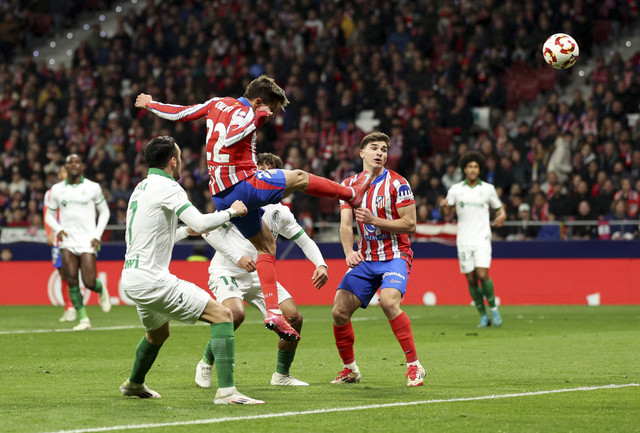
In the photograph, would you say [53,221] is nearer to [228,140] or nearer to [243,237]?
[243,237]

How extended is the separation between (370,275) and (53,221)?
341 inches

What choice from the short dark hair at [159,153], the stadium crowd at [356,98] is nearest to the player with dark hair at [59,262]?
the stadium crowd at [356,98]

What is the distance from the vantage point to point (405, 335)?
29.7 ft

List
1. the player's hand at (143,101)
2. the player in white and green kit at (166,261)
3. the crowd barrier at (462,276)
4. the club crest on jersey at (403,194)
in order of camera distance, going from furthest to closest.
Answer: the crowd barrier at (462,276) → the club crest on jersey at (403,194) → the player's hand at (143,101) → the player in white and green kit at (166,261)

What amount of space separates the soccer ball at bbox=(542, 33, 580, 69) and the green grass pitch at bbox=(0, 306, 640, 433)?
329 centimetres

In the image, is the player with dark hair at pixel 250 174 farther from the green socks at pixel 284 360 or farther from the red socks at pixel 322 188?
the green socks at pixel 284 360

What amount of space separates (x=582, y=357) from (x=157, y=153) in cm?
562

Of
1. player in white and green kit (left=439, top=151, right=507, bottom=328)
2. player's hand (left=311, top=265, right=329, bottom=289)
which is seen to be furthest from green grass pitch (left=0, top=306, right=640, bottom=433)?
player's hand (left=311, top=265, right=329, bottom=289)

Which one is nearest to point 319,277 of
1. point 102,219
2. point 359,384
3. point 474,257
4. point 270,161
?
point 359,384

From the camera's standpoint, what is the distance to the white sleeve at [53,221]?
16.5m

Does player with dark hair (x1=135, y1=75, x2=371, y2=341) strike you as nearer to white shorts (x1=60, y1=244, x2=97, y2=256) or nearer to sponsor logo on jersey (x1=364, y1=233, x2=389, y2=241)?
sponsor logo on jersey (x1=364, y1=233, x2=389, y2=241)

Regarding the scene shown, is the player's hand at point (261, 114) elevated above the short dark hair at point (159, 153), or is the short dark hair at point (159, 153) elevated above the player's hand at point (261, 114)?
the player's hand at point (261, 114)

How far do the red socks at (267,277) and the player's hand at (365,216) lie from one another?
853mm

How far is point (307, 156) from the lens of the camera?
25047mm
